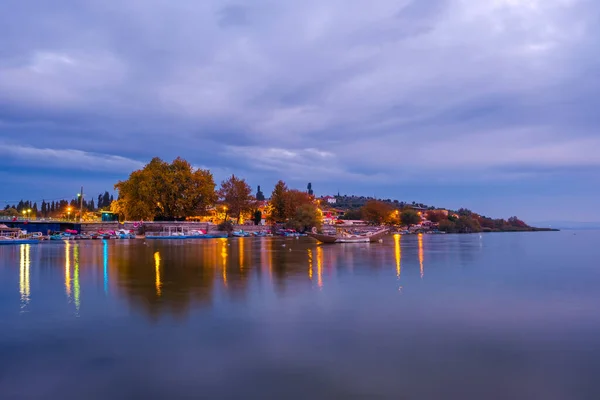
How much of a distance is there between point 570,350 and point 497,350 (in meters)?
1.62

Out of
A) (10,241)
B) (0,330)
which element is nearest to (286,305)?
(0,330)

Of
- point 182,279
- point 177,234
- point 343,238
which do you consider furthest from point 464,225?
point 182,279

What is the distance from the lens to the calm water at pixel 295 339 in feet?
23.1

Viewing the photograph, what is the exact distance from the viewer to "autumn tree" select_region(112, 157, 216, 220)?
227ft

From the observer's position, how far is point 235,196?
88562 mm

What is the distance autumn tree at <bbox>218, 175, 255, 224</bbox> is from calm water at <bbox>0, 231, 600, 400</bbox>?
6979 centimetres

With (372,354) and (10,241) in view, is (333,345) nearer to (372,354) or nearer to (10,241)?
(372,354)

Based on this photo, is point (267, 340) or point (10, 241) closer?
point (267, 340)

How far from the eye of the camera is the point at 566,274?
2334 cm

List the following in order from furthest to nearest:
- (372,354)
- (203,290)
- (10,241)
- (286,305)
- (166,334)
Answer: (10,241), (203,290), (286,305), (166,334), (372,354)

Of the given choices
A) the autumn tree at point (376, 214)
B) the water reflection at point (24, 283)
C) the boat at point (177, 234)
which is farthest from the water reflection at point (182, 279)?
the autumn tree at point (376, 214)

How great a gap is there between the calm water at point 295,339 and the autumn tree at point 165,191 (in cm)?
5215

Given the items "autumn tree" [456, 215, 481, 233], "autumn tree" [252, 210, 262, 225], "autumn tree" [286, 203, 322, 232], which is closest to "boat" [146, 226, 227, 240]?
"autumn tree" [286, 203, 322, 232]

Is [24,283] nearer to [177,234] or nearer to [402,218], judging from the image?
[177,234]
